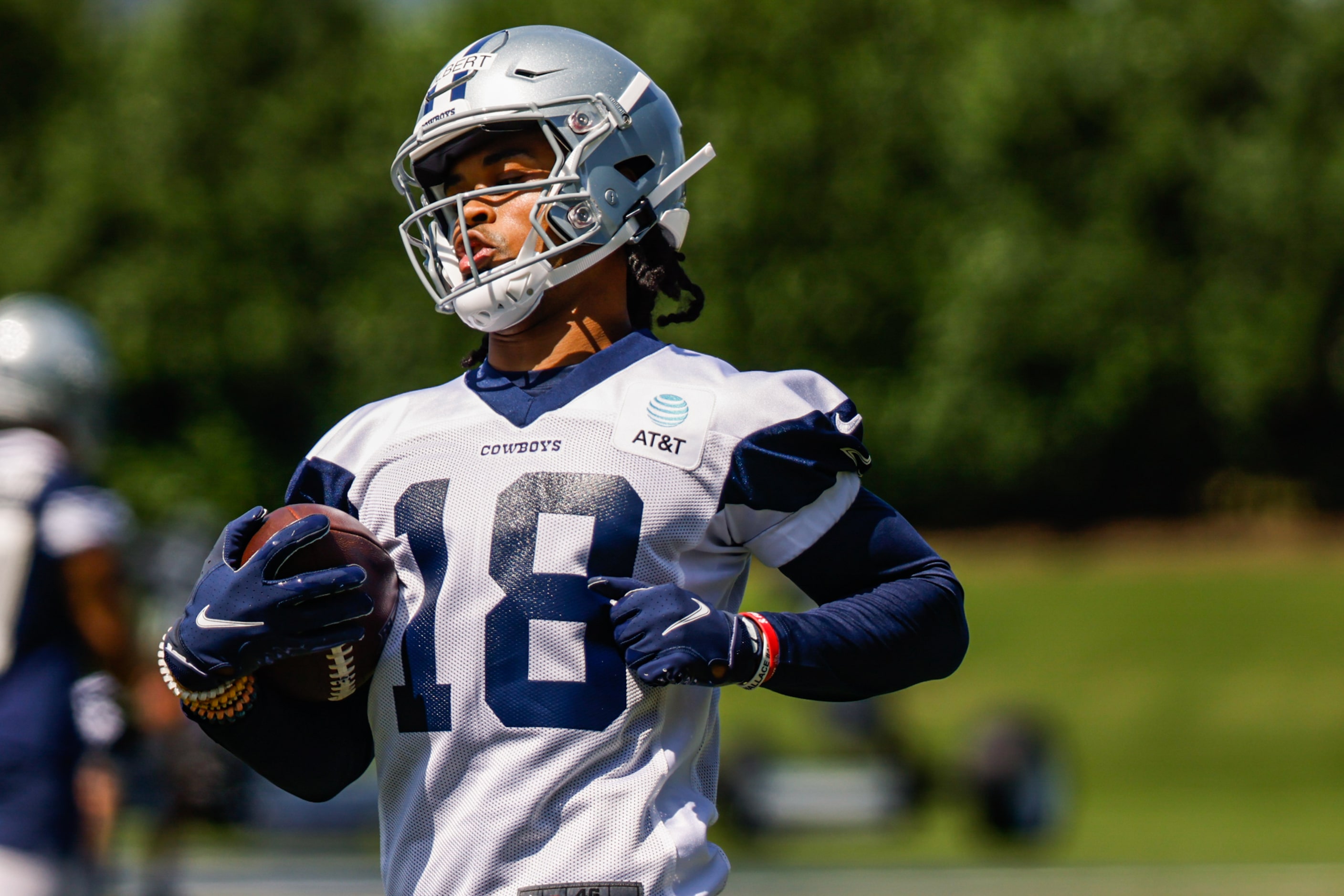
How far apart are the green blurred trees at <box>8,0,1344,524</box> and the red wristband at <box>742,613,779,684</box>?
1931cm

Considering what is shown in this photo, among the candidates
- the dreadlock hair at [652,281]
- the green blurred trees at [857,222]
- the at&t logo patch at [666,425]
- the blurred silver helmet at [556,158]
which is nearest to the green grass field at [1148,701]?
the green blurred trees at [857,222]

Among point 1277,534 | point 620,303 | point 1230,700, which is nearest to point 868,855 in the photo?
point 1230,700

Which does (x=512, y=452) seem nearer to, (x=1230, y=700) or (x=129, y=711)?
(x=129, y=711)

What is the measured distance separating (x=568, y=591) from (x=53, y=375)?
2767 millimetres

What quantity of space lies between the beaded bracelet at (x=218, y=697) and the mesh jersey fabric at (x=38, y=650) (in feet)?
5.90

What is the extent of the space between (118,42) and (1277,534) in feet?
75.8

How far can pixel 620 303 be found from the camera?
2771mm

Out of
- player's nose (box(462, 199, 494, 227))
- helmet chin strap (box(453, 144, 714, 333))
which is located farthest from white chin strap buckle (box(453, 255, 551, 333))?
player's nose (box(462, 199, 494, 227))

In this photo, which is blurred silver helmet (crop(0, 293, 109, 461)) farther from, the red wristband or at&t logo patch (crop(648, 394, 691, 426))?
the red wristband

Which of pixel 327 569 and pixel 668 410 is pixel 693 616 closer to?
pixel 668 410

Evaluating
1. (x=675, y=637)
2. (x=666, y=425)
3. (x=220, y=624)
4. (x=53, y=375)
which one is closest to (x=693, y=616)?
(x=675, y=637)

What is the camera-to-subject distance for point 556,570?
2434 mm

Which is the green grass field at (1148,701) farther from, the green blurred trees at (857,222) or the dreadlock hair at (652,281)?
the dreadlock hair at (652,281)

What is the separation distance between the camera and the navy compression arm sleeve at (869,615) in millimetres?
2438
